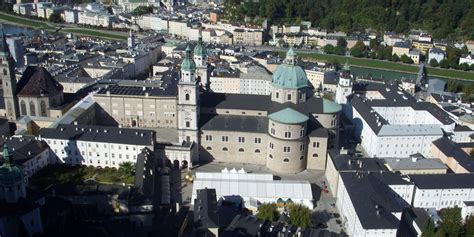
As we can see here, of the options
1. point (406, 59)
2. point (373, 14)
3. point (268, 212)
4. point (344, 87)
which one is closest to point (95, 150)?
point (268, 212)

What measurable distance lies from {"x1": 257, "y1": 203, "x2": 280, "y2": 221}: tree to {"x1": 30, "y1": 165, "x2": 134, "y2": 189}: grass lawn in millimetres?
13087

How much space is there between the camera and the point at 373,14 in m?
135

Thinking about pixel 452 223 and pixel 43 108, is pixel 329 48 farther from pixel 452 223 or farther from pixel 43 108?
Answer: pixel 452 223

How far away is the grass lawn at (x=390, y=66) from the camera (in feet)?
324

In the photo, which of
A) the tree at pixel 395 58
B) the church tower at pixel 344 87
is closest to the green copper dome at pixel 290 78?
the church tower at pixel 344 87

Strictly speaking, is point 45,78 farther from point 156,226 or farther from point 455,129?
point 455,129

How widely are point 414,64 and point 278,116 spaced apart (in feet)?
230

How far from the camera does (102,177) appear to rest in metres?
44.8

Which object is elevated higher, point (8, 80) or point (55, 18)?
point (55, 18)

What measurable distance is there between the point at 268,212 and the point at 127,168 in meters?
15.6

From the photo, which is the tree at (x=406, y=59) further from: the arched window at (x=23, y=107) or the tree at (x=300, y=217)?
the arched window at (x=23, y=107)

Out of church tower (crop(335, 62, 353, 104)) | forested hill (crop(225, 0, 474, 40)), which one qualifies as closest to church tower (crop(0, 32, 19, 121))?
church tower (crop(335, 62, 353, 104))

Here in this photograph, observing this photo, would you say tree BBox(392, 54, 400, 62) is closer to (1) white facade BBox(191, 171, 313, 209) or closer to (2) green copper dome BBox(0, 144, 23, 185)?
(1) white facade BBox(191, 171, 313, 209)

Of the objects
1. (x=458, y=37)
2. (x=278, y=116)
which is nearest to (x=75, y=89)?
(x=278, y=116)
